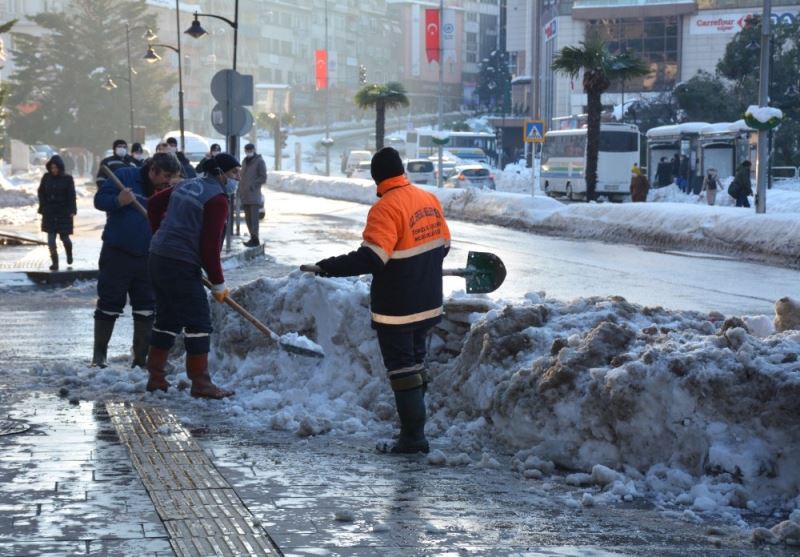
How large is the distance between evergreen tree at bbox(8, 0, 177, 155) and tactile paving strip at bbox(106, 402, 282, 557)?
81.0 metres

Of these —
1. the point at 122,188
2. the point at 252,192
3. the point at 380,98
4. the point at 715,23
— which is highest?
the point at 715,23

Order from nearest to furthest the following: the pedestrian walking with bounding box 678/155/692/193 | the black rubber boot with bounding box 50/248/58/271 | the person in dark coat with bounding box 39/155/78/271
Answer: the black rubber boot with bounding box 50/248/58/271
the person in dark coat with bounding box 39/155/78/271
the pedestrian walking with bounding box 678/155/692/193

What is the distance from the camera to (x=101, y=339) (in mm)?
9898

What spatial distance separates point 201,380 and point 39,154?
102956 mm

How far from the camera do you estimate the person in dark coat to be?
62.3 feet

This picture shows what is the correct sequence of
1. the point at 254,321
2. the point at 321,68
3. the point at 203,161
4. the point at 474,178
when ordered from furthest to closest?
the point at 321,68
the point at 474,178
the point at 203,161
the point at 254,321

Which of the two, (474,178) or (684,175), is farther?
(474,178)

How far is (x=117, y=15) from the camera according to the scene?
3622 inches

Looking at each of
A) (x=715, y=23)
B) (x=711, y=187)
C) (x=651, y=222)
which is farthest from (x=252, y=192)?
(x=715, y=23)

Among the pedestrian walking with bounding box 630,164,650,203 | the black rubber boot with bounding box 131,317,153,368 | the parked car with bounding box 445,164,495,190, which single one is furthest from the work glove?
the parked car with bounding box 445,164,495,190

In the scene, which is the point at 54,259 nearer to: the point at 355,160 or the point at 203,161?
the point at 203,161

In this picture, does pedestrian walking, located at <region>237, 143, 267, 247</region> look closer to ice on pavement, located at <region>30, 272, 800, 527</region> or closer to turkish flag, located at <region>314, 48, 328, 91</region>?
ice on pavement, located at <region>30, 272, 800, 527</region>

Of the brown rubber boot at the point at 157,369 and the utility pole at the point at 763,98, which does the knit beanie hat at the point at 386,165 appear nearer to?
the brown rubber boot at the point at 157,369

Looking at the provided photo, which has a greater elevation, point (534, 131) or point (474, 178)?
point (534, 131)
